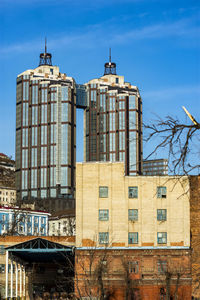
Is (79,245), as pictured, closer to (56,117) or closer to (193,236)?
(193,236)

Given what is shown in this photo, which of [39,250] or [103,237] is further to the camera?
[39,250]

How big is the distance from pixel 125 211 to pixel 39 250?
1117cm

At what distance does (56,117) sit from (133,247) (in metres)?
134

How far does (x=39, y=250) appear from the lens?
6906 centimetres

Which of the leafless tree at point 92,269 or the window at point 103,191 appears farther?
the window at point 103,191

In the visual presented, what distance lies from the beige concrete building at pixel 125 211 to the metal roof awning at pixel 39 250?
269 cm

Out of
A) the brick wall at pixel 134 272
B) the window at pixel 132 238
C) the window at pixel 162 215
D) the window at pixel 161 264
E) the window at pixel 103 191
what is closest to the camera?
the brick wall at pixel 134 272

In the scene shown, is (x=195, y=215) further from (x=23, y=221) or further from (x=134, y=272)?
(x=23, y=221)

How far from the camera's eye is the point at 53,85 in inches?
7835

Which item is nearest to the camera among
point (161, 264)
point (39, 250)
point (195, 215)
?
point (161, 264)

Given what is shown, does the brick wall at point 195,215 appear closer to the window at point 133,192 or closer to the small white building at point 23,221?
the window at point 133,192

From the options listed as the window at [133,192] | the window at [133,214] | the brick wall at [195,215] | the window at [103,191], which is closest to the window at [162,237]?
the window at [133,214]

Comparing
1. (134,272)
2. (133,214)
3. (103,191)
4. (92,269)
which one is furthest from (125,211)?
(92,269)

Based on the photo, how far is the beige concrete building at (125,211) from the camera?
6838 centimetres
